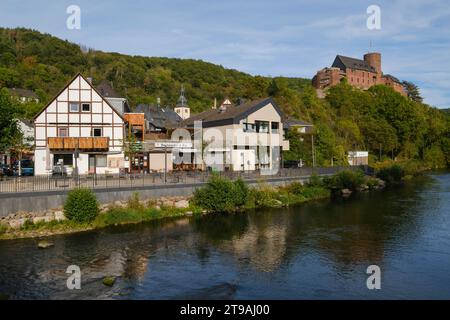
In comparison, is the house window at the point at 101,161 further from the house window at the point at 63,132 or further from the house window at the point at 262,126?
the house window at the point at 262,126

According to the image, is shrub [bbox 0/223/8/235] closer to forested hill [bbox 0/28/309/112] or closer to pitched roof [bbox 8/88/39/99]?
forested hill [bbox 0/28/309/112]

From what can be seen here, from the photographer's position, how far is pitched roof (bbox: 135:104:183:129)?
2200 inches

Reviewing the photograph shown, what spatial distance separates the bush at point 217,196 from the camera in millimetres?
34000

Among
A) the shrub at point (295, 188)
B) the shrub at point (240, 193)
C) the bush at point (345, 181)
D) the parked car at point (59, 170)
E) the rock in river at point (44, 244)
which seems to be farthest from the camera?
the bush at point (345, 181)

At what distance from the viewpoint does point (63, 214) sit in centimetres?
2739

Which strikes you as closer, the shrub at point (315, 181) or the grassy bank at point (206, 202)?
the grassy bank at point (206, 202)

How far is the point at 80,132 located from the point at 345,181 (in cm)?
2837

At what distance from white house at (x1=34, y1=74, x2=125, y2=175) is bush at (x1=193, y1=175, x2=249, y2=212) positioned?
11.5m

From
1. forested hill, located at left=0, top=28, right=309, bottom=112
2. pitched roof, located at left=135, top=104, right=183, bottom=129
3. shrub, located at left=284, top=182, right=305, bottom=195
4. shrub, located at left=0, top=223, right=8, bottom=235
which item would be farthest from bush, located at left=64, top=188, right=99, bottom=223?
forested hill, located at left=0, top=28, right=309, bottom=112

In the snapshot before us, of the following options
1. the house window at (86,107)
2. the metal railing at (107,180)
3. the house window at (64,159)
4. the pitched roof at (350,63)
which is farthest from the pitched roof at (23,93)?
the pitched roof at (350,63)

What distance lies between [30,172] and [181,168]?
15.3 m

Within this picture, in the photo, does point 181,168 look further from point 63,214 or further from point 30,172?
point 63,214
